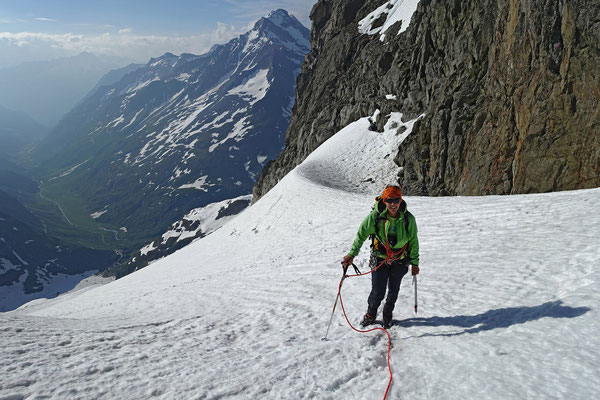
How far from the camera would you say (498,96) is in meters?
23.8

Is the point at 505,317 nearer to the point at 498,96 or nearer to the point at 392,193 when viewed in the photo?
the point at 392,193

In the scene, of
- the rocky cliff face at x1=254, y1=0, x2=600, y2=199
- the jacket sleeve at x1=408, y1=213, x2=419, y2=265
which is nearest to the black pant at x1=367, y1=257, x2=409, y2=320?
the jacket sleeve at x1=408, y1=213, x2=419, y2=265

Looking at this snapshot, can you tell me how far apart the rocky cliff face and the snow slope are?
6330 mm

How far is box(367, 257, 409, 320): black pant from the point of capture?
Result: 692 cm

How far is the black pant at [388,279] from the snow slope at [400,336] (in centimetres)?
61

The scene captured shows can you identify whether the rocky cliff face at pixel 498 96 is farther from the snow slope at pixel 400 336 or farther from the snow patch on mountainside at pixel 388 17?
the snow patch on mountainside at pixel 388 17

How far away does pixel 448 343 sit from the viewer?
6246 mm

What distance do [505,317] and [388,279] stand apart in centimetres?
230

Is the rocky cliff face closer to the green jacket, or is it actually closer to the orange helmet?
the green jacket

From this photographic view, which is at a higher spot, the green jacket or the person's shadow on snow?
the green jacket

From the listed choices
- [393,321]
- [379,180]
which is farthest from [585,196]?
[379,180]

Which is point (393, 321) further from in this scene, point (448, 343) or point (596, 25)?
point (596, 25)

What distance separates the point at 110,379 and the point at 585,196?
16213mm

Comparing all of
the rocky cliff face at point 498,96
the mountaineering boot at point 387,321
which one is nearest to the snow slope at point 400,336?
the mountaineering boot at point 387,321
